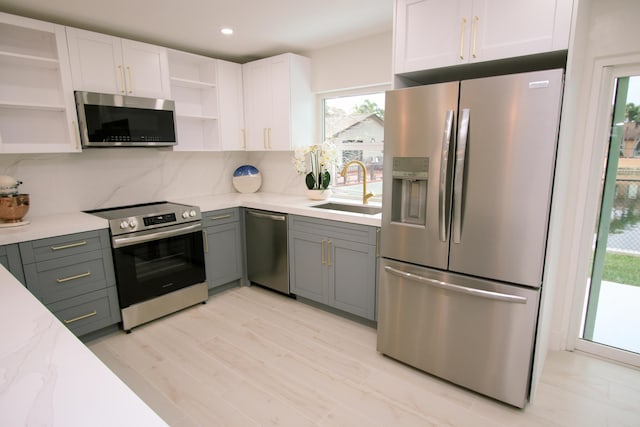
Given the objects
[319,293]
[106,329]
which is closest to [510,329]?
[319,293]

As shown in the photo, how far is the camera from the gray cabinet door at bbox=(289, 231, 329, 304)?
3.12 meters

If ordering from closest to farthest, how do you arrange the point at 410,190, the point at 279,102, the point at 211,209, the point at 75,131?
the point at 410,190
the point at 75,131
the point at 211,209
the point at 279,102

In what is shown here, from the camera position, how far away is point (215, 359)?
2.52m

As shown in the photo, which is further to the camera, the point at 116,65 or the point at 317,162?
the point at 317,162

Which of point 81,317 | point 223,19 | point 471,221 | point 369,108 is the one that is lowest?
point 81,317

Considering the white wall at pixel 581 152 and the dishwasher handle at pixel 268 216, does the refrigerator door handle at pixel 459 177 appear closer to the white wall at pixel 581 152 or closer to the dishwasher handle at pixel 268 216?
the white wall at pixel 581 152

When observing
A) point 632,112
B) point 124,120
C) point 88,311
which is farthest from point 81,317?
point 632,112

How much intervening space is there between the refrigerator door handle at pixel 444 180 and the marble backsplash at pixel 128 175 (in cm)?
217

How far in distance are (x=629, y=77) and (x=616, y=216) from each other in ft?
3.03

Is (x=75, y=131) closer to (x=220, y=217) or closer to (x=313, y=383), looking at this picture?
(x=220, y=217)

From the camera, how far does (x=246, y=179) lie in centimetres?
417

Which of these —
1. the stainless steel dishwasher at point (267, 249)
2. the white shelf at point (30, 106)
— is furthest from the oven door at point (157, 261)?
Result: the white shelf at point (30, 106)

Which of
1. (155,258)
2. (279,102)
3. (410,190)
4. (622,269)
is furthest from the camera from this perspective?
(279,102)

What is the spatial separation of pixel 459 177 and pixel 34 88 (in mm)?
3263
